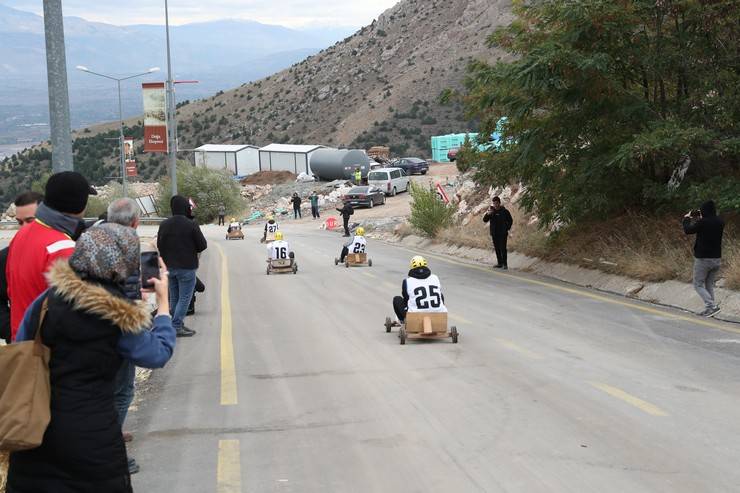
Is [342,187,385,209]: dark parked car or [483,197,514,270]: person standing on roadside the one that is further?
[342,187,385,209]: dark parked car

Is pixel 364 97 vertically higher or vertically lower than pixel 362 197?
higher

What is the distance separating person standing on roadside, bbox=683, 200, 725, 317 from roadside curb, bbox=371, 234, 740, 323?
0.36m

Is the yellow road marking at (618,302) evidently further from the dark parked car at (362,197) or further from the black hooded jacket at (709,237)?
the dark parked car at (362,197)

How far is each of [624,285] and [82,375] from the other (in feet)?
55.1

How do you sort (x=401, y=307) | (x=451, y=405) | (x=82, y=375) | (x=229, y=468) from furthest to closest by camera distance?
(x=401, y=307) → (x=451, y=405) → (x=229, y=468) → (x=82, y=375)

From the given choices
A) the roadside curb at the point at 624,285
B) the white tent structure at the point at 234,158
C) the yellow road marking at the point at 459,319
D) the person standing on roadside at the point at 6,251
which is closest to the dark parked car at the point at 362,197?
the roadside curb at the point at 624,285

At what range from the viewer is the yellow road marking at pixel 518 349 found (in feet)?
40.3

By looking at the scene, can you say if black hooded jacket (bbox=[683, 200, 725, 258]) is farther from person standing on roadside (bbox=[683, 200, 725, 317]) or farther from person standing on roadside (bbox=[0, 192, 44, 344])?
person standing on roadside (bbox=[0, 192, 44, 344])

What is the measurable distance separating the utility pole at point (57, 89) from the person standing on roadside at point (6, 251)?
8.74 ft

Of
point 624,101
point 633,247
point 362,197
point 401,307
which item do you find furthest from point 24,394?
point 362,197

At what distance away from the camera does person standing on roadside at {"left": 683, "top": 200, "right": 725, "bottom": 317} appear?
15766mm

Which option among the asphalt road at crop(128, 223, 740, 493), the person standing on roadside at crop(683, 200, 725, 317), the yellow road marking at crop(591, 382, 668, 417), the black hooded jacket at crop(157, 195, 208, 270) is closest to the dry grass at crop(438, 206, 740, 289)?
the person standing on roadside at crop(683, 200, 725, 317)

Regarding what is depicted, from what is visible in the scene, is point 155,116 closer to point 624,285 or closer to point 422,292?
point 624,285

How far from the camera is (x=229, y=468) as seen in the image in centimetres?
752
